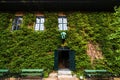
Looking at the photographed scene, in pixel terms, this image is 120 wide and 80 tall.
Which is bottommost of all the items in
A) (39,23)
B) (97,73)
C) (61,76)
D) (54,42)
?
(61,76)

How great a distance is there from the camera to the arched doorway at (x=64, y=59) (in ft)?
42.2

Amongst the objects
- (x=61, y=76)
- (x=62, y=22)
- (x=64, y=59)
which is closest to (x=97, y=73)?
(x=61, y=76)

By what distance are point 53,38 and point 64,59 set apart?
3140mm

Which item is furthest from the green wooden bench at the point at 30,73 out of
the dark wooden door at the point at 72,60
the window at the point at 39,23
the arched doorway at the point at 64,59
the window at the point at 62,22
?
the window at the point at 62,22

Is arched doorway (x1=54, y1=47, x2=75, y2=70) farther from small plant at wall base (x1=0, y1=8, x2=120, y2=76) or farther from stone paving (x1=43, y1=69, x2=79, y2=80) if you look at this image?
stone paving (x1=43, y1=69, x2=79, y2=80)

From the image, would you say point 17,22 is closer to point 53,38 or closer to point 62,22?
point 53,38

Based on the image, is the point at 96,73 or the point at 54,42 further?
the point at 54,42

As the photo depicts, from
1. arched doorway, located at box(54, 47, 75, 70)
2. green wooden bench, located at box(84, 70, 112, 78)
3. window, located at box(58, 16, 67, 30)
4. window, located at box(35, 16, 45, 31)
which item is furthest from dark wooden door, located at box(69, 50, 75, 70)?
window, located at box(35, 16, 45, 31)

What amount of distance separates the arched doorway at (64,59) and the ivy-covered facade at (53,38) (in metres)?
0.17

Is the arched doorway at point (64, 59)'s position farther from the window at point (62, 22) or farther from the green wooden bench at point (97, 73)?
the window at point (62, 22)

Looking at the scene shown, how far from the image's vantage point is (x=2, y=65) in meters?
12.7

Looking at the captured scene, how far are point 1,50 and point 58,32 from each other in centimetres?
456

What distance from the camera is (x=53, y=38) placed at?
13.4m

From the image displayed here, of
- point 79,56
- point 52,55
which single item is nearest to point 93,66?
point 79,56
